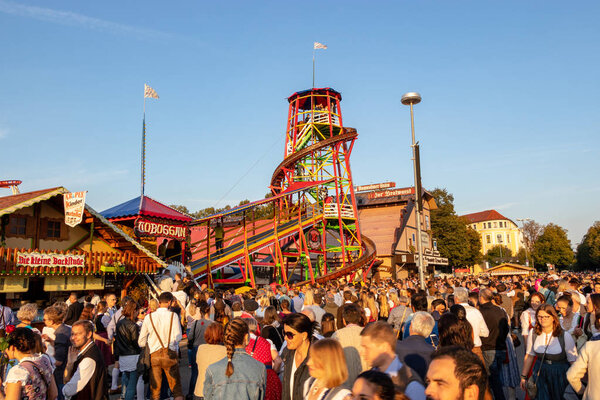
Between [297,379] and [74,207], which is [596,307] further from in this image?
[74,207]

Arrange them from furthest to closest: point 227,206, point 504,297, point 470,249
Result: point 227,206, point 470,249, point 504,297

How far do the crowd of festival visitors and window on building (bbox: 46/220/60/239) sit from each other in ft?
32.5

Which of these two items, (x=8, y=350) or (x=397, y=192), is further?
(x=397, y=192)

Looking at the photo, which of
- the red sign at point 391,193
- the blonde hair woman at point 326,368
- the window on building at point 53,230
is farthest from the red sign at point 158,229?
the red sign at point 391,193

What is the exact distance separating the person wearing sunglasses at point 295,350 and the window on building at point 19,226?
15.9 metres

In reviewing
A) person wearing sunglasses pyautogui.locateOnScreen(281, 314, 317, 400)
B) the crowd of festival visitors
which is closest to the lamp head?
the crowd of festival visitors

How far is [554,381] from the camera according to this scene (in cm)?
584

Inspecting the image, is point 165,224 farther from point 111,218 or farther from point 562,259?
point 562,259

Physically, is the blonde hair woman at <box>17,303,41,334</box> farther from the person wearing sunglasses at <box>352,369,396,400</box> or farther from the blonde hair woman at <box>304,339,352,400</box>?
the person wearing sunglasses at <box>352,369,396,400</box>

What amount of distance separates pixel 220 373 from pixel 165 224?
18.6 m

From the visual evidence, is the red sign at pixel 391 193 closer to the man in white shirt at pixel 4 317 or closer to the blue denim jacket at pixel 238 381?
the man in white shirt at pixel 4 317

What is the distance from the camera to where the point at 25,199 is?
16172 mm

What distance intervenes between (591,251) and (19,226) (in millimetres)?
84994

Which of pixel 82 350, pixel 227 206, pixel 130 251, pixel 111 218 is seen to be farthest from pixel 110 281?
pixel 227 206
